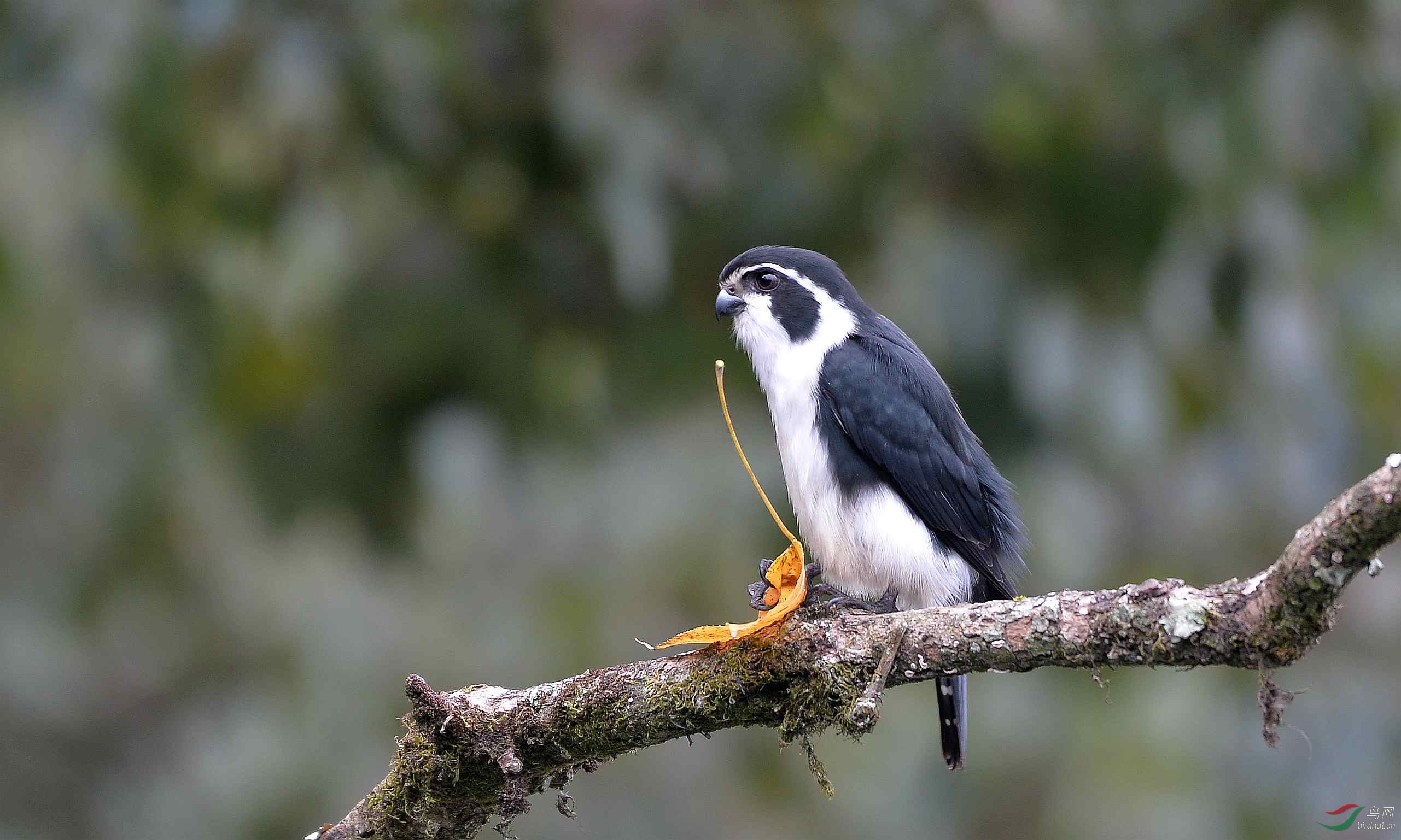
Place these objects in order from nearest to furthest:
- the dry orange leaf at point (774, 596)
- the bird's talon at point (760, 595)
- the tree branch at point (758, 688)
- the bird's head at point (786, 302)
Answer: the tree branch at point (758, 688), the dry orange leaf at point (774, 596), the bird's talon at point (760, 595), the bird's head at point (786, 302)

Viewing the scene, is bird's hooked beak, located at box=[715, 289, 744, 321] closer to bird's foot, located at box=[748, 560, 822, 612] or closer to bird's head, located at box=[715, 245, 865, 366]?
bird's head, located at box=[715, 245, 865, 366]

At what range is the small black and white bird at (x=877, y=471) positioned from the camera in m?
4.15

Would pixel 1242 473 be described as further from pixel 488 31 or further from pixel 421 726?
pixel 421 726

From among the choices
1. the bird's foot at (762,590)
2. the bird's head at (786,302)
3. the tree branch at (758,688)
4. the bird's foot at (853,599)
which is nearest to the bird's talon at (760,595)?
the bird's foot at (762,590)

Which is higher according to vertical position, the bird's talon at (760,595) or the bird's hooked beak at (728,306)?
the bird's hooked beak at (728,306)

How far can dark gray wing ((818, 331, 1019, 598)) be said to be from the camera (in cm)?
416

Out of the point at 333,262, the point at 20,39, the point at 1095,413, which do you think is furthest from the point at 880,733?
the point at 20,39

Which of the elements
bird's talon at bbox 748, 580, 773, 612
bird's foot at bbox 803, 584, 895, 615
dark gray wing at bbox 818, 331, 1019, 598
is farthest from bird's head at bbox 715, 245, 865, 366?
bird's talon at bbox 748, 580, 773, 612

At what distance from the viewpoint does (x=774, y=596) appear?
3.47m

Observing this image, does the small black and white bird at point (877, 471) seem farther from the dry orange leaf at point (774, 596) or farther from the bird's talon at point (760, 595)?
the dry orange leaf at point (774, 596)

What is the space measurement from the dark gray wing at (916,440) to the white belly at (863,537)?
6 centimetres

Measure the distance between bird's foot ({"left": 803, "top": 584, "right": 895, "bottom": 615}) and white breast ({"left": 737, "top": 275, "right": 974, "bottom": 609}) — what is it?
0.02 meters

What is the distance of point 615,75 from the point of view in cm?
688

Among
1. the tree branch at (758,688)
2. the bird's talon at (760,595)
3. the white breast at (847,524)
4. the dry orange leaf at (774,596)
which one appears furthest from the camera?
the white breast at (847,524)
